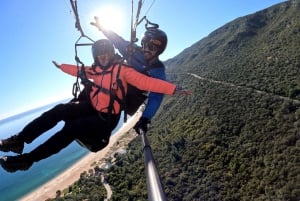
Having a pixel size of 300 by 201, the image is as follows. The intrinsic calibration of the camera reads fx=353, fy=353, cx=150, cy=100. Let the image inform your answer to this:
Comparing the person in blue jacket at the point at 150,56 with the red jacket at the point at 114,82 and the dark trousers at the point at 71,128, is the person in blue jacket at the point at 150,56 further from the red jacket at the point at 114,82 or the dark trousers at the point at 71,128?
the dark trousers at the point at 71,128

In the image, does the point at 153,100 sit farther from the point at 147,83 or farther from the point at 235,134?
the point at 235,134

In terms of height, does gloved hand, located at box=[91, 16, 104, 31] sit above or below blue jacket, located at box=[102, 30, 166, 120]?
above

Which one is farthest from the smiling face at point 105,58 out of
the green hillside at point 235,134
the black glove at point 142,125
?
the green hillside at point 235,134

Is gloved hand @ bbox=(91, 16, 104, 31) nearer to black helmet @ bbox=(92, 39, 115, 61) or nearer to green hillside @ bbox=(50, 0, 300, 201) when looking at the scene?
black helmet @ bbox=(92, 39, 115, 61)

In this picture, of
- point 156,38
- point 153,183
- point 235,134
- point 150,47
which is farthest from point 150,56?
point 235,134

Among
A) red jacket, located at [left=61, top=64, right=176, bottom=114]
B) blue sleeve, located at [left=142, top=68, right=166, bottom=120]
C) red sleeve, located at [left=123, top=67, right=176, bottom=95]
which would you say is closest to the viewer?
red sleeve, located at [left=123, top=67, right=176, bottom=95]

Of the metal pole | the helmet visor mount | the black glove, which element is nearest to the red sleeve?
the black glove

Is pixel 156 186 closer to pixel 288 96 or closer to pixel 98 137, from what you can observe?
pixel 98 137

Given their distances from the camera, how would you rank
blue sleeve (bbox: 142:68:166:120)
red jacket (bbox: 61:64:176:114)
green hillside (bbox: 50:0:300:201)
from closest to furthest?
red jacket (bbox: 61:64:176:114)
blue sleeve (bbox: 142:68:166:120)
green hillside (bbox: 50:0:300:201)
